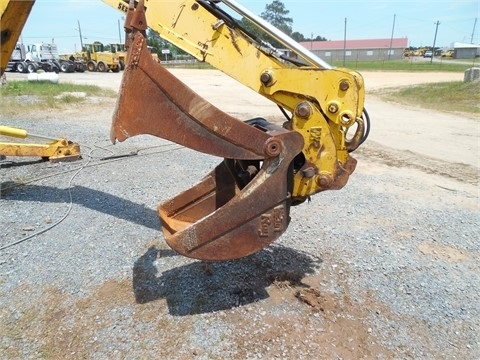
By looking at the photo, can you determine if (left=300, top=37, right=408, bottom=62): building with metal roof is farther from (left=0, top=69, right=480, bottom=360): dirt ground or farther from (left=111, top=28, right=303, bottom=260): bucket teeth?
(left=111, top=28, right=303, bottom=260): bucket teeth

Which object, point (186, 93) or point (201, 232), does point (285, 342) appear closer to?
point (201, 232)

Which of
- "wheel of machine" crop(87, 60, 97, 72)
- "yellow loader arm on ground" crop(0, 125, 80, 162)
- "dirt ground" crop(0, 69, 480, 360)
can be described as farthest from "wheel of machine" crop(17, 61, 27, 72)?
"dirt ground" crop(0, 69, 480, 360)

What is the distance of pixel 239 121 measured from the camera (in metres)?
2.77

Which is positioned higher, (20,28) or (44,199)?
(20,28)

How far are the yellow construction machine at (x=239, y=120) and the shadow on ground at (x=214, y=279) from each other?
0.56 metres

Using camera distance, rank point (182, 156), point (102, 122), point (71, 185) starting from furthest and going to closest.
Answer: point (102, 122) → point (182, 156) → point (71, 185)

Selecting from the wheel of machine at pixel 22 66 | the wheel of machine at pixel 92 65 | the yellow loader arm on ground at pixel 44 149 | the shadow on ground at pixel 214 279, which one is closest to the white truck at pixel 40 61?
the wheel of machine at pixel 22 66

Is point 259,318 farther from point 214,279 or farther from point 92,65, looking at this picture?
point 92,65

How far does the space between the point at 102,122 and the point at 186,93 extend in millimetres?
9798

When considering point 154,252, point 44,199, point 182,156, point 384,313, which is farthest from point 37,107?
point 384,313

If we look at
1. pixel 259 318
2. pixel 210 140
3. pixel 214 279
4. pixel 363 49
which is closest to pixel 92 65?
pixel 214 279

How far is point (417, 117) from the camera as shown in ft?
46.3

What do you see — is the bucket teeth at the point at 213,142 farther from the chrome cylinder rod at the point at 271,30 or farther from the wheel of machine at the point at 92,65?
the wheel of machine at the point at 92,65

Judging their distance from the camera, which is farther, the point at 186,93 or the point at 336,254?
the point at 336,254
